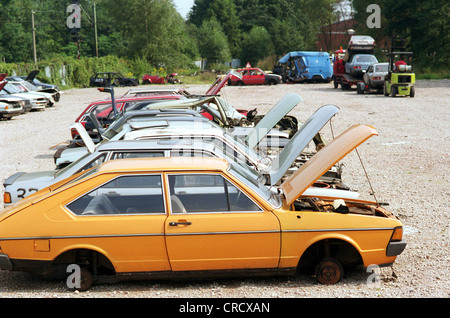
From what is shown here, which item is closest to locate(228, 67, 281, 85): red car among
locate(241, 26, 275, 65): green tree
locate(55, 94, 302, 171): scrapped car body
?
locate(55, 94, 302, 171): scrapped car body

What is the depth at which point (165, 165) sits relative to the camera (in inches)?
231

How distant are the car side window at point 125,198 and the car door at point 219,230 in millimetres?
158

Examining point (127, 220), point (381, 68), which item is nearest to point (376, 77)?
point (381, 68)

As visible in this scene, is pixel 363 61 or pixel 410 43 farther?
pixel 410 43

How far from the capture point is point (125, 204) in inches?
227

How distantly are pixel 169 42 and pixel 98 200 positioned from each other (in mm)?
60237

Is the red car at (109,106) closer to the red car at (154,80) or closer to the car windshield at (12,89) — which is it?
the car windshield at (12,89)

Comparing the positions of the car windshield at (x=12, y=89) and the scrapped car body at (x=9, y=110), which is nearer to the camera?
the scrapped car body at (x=9, y=110)

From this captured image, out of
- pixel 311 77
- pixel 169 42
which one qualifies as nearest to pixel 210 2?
pixel 169 42

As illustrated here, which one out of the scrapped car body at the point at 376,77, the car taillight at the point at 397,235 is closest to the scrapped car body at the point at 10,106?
the scrapped car body at the point at 376,77

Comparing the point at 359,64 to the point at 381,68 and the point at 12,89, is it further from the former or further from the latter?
the point at 12,89

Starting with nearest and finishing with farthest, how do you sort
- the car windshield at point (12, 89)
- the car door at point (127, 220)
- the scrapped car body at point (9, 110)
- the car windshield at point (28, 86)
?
the car door at point (127, 220) < the scrapped car body at point (9, 110) < the car windshield at point (12, 89) < the car windshield at point (28, 86)

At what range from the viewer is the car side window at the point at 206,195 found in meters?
5.71

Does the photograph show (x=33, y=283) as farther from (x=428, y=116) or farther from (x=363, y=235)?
(x=428, y=116)
